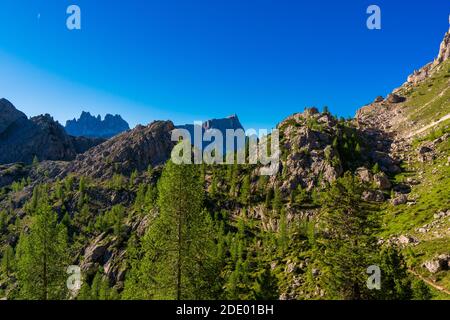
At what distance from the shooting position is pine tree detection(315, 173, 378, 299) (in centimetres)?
3459

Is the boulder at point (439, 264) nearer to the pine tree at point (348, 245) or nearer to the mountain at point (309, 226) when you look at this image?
the mountain at point (309, 226)

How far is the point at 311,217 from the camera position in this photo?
437 feet

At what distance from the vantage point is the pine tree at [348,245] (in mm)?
34594

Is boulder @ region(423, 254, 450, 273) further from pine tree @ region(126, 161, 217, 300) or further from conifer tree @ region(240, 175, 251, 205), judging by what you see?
conifer tree @ region(240, 175, 251, 205)

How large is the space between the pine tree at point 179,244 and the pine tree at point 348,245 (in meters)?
13.5

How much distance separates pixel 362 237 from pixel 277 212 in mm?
109492

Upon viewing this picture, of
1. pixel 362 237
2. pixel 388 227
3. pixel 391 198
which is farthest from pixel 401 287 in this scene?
pixel 391 198

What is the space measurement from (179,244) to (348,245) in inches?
719

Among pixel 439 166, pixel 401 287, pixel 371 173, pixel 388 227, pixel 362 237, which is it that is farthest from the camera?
pixel 371 173

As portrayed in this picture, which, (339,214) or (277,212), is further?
(277,212)

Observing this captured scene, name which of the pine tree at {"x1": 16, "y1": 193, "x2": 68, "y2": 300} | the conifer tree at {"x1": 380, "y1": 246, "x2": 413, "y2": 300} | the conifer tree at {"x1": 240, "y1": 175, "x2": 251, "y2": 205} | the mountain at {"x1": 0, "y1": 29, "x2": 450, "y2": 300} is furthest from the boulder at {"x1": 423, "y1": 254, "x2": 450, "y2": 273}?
Result: the conifer tree at {"x1": 240, "y1": 175, "x2": 251, "y2": 205}

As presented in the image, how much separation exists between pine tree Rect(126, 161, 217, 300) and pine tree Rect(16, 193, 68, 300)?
9.98 m

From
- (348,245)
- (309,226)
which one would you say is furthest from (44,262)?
(309,226)
